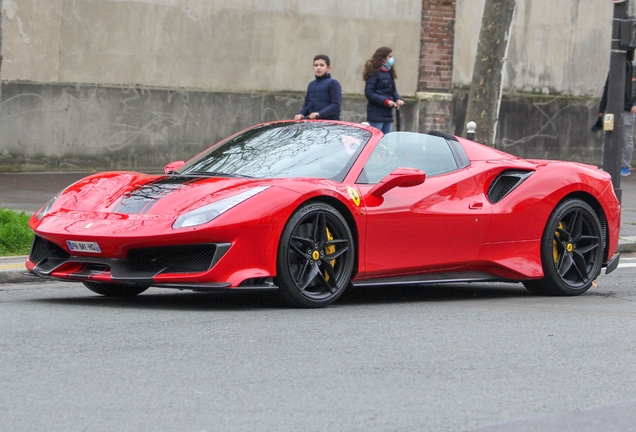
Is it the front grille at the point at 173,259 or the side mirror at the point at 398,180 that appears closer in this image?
the front grille at the point at 173,259

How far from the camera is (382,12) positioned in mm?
20891

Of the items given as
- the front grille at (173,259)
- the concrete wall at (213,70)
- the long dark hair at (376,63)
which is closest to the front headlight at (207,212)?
the front grille at (173,259)

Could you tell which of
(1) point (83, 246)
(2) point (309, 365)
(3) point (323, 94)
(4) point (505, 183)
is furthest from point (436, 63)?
(2) point (309, 365)

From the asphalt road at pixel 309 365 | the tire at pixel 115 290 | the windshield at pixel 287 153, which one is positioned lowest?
the tire at pixel 115 290

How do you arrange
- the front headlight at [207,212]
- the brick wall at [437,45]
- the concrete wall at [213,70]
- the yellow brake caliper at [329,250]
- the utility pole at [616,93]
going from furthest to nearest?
the brick wall at [437,45], the concrete wall at [213,70], the utility pole at [616,93], the yellow brake caliper at [329,250], the front headlight at [207,212]

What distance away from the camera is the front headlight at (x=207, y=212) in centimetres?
665

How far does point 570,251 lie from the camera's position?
8.57 m

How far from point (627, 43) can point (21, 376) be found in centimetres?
973

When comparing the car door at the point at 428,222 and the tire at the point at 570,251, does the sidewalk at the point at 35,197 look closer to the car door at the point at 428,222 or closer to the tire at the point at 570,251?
the car door at the point at 428,222

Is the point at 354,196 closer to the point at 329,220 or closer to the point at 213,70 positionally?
the point at 329,220

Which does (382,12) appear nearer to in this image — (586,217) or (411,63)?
(411,63)

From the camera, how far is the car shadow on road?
23.6 feet

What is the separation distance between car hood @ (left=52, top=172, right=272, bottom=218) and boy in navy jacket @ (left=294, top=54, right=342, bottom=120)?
6039mm

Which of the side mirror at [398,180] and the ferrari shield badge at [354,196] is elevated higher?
the side mirror at [398,180]
